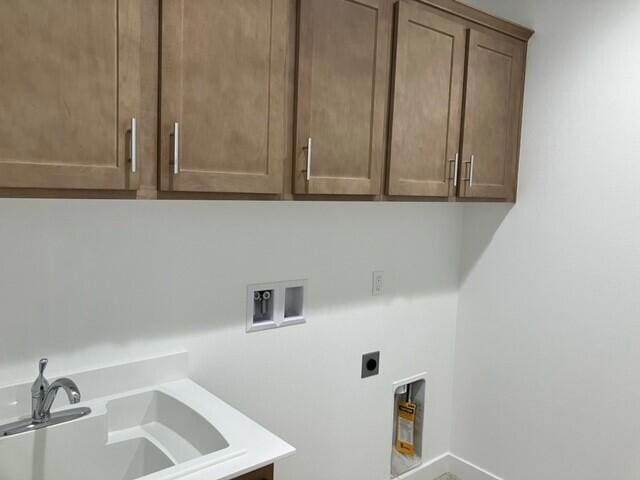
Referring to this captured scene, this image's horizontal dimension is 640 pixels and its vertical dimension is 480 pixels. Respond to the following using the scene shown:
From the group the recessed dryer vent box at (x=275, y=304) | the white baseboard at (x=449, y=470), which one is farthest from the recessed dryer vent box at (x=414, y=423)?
the recessed dryer vent box at (x=275, y=304)

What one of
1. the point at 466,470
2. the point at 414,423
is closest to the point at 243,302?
the point at 414,423

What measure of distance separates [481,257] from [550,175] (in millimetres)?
538

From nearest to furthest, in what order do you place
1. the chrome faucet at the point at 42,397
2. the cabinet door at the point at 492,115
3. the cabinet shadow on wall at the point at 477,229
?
the chrome faucet at the point at 42,397 < the cabinet door at the point at 492,115 < the cabinet shadow on wall at the point at 477,229

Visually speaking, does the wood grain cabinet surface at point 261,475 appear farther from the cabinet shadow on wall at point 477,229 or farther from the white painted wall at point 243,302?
the cabinet shadow on wall at point 477,229

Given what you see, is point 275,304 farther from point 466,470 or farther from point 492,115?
point 466,470

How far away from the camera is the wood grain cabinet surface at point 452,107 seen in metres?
1.88

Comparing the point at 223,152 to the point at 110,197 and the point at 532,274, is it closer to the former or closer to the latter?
the point at 110,197

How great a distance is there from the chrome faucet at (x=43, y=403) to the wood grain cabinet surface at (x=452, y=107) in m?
1.18

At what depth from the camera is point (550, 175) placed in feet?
7.75

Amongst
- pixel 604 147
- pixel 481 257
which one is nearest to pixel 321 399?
pixel 481 257

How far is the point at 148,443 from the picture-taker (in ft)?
5.04

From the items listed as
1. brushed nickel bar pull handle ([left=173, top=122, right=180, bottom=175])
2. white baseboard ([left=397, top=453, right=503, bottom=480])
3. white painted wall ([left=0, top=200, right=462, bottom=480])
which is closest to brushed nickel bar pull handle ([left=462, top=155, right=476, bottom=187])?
white painted wall ([left=0, top=200, right=462, bottom=480])

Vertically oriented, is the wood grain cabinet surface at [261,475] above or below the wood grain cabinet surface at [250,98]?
below

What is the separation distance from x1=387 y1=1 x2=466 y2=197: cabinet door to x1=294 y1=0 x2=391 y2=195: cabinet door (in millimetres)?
68
